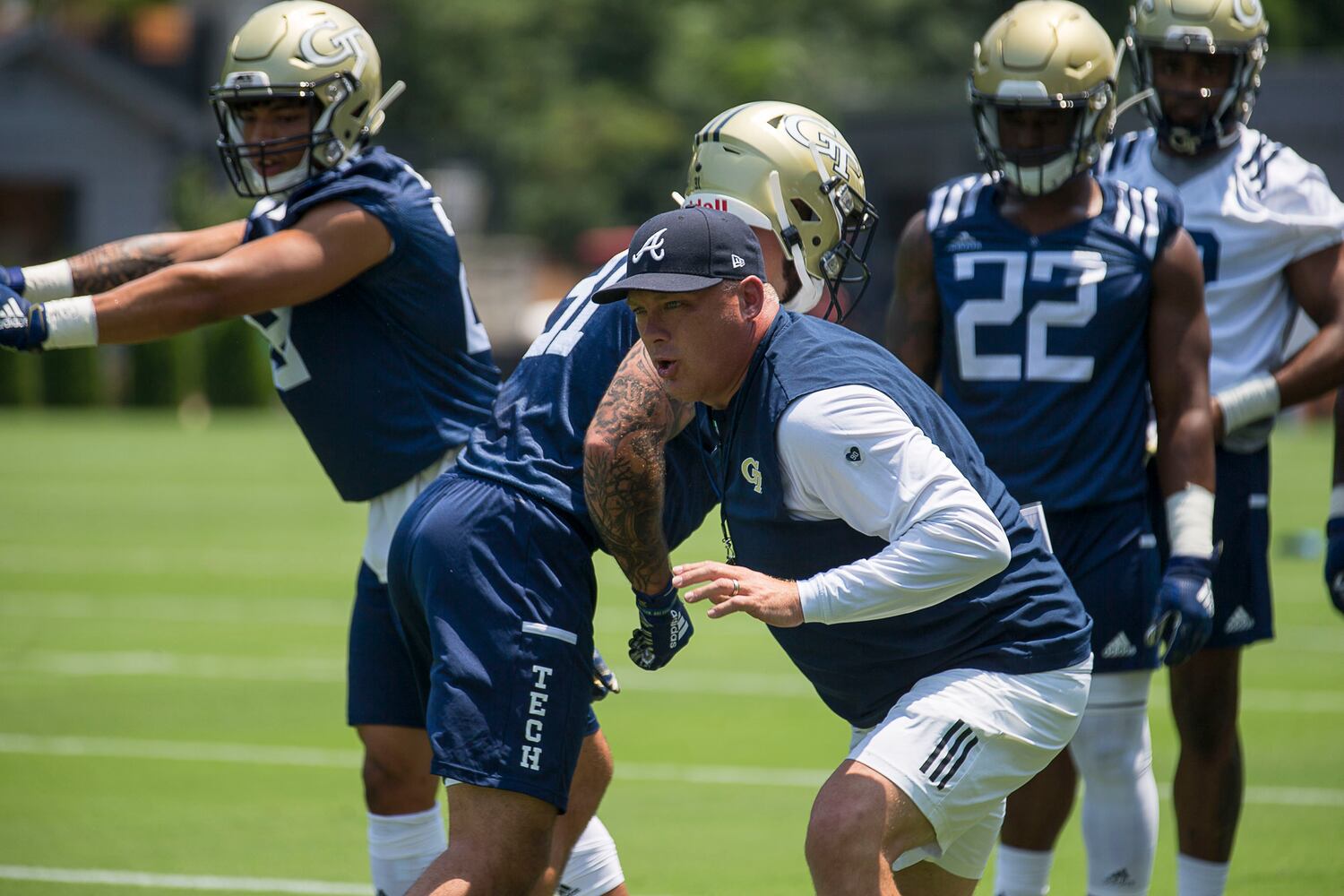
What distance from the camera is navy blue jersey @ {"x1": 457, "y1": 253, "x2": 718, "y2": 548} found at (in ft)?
13.1

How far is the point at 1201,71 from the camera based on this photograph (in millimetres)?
5270

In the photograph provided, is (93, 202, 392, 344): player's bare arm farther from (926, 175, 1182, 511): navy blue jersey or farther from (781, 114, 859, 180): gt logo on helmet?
(926, 175, 1182, 511): navy blue jersey

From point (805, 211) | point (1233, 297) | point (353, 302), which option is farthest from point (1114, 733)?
point (353, 302)

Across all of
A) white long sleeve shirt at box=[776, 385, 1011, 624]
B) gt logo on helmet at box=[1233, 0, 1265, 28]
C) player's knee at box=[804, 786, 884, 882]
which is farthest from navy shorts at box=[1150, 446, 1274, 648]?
player's knee at box=[804, 786, 884, 882]

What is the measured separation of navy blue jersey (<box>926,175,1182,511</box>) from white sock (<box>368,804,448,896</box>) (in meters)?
1.84

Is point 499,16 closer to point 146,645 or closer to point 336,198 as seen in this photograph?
point 146,645

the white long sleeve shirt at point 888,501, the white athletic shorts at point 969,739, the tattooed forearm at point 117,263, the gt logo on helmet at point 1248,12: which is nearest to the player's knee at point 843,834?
the white athletic shorts at point 969,739

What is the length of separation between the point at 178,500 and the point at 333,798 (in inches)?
441

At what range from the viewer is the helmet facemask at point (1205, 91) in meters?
5.23

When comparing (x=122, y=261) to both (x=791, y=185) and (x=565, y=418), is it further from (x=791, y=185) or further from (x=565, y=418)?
(x=791, y=185)

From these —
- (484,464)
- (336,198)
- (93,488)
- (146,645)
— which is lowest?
(93,488)

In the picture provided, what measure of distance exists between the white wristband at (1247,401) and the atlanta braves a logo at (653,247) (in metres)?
2.19

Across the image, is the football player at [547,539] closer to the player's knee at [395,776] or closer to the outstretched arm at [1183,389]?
the player's knee at [395,776]

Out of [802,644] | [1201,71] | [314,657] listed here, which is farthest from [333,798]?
[1201,71]
